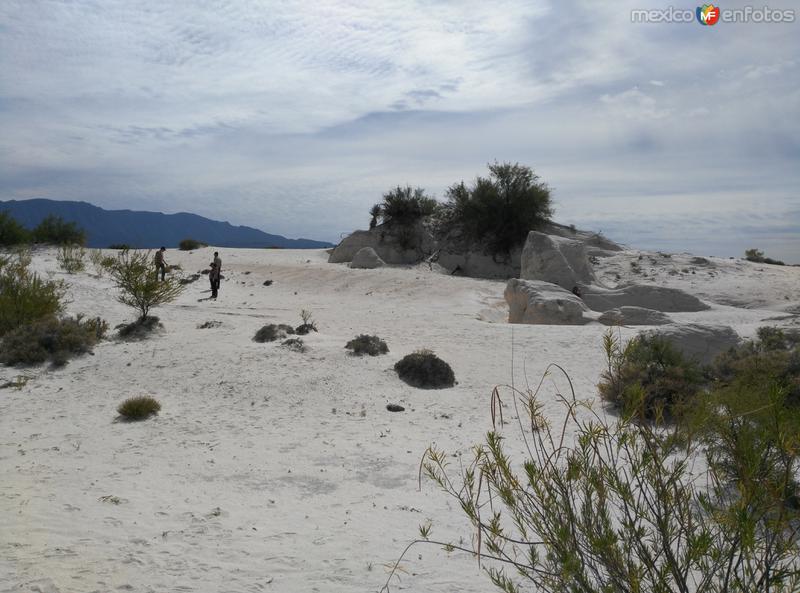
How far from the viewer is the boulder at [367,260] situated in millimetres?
29109

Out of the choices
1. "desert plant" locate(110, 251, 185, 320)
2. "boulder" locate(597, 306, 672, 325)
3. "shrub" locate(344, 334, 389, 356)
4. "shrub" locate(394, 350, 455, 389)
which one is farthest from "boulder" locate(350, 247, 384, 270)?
"shrub" locate(394, 350, 455, 389)

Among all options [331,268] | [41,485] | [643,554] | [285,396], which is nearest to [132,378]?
[285,396]

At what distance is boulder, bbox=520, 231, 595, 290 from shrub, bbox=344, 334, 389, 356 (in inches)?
424

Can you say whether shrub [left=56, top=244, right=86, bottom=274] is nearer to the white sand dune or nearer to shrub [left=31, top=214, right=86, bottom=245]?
shrub [left=31, top=214, right=86, bottom=245]

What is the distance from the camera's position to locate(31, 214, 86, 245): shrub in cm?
3069

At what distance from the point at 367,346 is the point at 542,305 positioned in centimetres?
607

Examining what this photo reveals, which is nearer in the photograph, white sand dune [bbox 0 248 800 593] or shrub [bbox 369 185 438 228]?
white sand dune [bbox 0 248 800 593]

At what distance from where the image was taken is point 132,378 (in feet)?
35.3

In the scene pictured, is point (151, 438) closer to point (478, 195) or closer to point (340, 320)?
point (340, 320)

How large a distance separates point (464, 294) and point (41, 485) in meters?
17.6

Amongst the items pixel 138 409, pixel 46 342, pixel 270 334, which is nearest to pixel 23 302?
pixel 46 342

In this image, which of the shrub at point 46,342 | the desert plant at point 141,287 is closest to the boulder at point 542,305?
the desert plant at point 141,287

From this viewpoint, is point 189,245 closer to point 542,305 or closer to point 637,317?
point 542,305

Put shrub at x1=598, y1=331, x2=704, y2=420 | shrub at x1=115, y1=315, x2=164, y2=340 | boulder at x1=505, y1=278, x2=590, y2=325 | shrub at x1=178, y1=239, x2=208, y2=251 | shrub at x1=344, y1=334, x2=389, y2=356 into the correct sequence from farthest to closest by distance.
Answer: shrub at x1=178, y1=239, x2=208, y2=251 → boulder at x1=505, y1=278, x2=590, y2=325 → shrub at x1=115, y1=315, x2=164, y2=340 → shrub at x1=344, y1=334, x2=389, y2=356 → shrub at x1=598, y1=331, x2=704, y2=420
